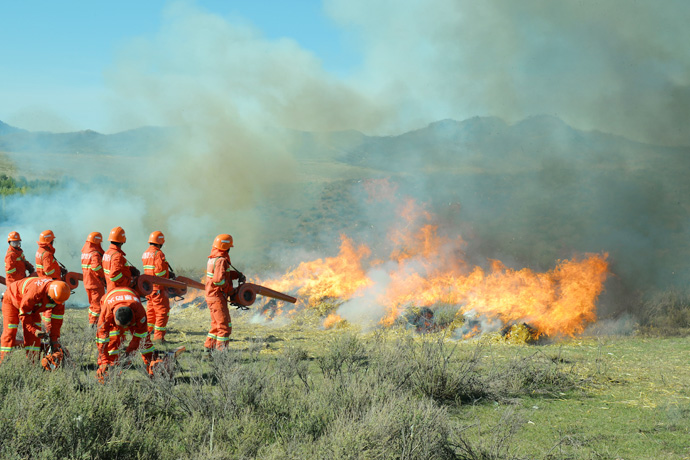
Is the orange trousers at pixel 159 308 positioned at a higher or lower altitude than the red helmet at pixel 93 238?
lower

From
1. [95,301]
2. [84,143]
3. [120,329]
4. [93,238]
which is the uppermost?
[84,143]

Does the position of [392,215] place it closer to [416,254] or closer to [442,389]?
[416,254]

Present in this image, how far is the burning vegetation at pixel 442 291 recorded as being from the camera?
1139cm

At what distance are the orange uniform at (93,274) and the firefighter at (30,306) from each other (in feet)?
10.2

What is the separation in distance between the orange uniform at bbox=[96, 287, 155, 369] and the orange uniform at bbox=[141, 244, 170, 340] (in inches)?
140

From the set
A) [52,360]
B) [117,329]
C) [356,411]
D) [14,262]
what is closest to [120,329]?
[117,329]

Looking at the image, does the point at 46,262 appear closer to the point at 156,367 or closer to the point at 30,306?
the point at 30,306

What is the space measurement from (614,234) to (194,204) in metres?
17.1

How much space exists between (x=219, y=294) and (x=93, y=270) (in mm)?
3386

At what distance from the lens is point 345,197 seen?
34.4m

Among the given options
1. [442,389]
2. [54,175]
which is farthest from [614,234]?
[54,175]

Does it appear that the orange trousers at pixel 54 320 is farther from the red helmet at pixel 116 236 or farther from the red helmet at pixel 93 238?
the red helmet at pixel 93 238

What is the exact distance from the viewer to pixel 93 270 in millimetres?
10258

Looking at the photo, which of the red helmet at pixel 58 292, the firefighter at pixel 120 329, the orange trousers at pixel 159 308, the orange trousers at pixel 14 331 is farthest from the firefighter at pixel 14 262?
the firefighter at pixel 120 329
